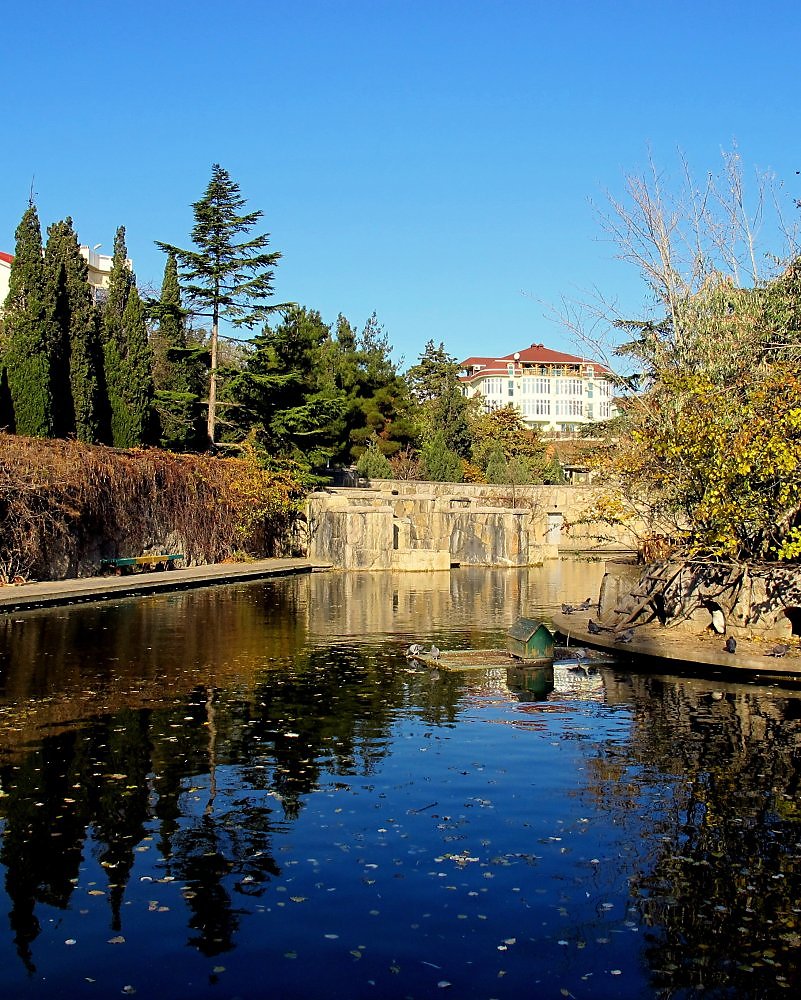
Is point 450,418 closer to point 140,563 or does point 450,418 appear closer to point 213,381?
point 213,381

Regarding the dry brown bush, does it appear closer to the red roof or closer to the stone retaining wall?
the stone retaining wall

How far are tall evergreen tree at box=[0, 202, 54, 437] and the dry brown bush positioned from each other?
2.03 m

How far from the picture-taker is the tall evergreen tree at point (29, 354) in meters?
31.6

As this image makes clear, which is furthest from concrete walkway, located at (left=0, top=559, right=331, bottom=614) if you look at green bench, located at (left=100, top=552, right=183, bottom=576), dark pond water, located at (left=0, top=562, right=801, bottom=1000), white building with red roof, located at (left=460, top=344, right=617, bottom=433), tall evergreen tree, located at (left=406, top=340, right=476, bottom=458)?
white building with red roof, located at (left=460, top=344, right=617, bottom=433)

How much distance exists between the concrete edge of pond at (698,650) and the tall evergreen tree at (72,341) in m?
20.5

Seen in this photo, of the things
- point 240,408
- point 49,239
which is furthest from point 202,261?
point 49,239

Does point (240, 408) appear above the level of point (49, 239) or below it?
below

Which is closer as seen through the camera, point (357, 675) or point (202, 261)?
point (357, 675)

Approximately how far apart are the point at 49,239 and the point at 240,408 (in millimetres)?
11374

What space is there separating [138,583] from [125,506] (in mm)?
5931

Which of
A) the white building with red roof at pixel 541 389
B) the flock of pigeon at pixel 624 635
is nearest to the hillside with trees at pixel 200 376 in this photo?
the flock of pigeon at pixel 624 635

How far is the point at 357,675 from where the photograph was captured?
14.2m

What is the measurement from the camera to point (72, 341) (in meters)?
35.5

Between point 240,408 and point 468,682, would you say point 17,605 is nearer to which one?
point 468,682
